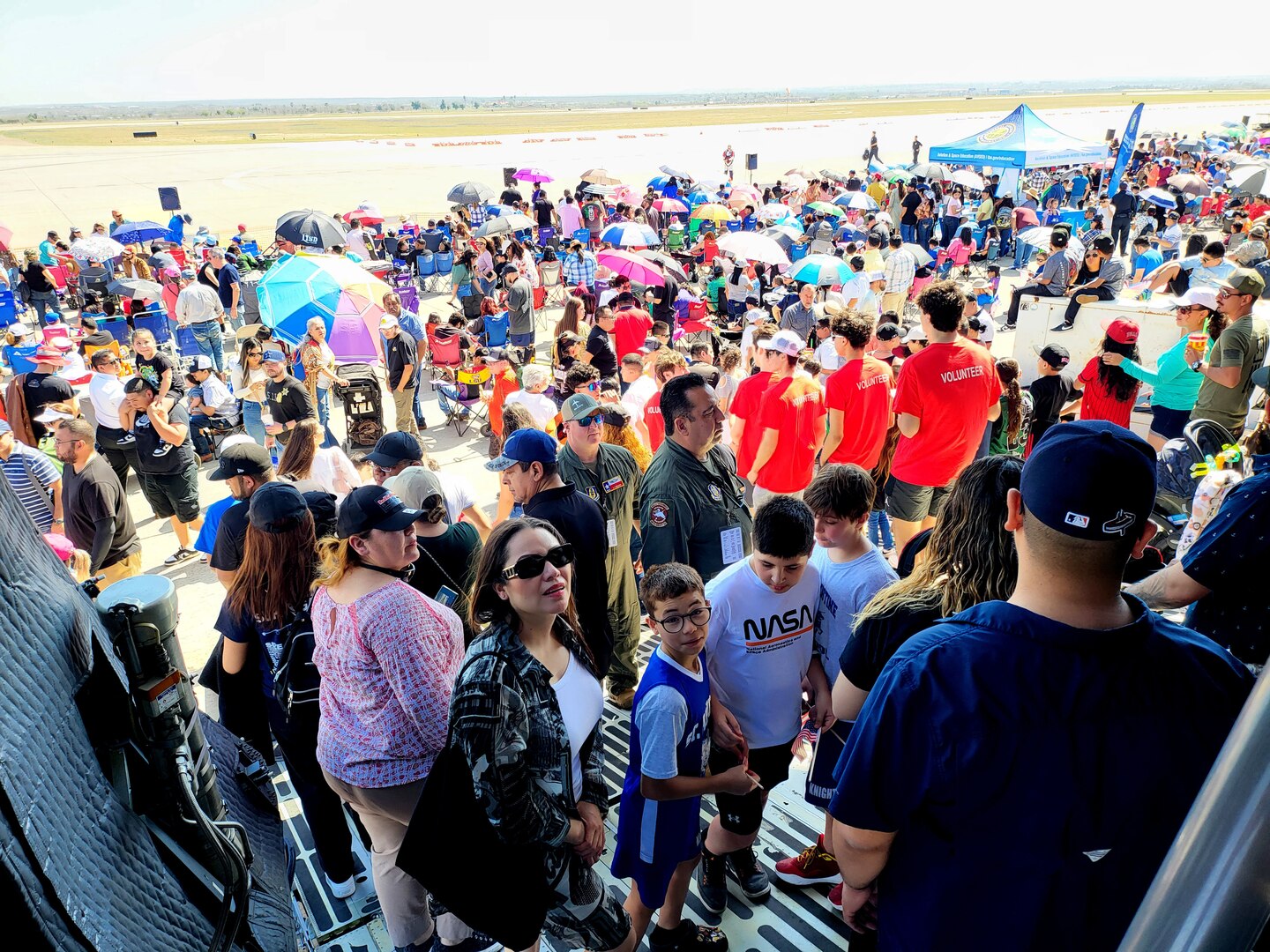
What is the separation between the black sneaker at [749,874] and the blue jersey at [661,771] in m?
0.40

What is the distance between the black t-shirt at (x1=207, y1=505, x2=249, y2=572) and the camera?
3.86 m

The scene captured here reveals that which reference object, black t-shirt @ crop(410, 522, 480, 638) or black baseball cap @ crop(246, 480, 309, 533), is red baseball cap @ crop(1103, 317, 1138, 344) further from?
black baseball cap @ crop(246, 480, 309, 533)

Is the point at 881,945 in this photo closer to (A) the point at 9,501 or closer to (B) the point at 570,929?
(B) the point at 570,929

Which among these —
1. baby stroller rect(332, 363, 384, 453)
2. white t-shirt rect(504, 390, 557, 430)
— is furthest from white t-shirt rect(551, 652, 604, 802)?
baby stroller rect(332, 363, 384, 453)

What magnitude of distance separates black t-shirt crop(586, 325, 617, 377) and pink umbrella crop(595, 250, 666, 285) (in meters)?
2.46

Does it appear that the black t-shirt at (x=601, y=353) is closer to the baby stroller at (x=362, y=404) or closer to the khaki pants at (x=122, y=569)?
the baby stroller at (x=362, y=404)

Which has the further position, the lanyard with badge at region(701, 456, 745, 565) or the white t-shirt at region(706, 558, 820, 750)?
the lanyard with badge at region(701, 456, 745, 565)

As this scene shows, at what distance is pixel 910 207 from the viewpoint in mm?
20562

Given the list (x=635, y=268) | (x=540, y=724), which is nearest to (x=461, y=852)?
(x=540, y=724)

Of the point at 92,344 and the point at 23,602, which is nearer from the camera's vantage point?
the point at 23,602

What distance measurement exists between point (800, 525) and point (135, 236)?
19.2 m

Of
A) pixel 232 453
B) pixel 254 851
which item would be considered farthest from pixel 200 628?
pixel 254 851

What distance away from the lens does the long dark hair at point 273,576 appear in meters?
3.21

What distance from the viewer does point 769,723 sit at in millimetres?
3145
